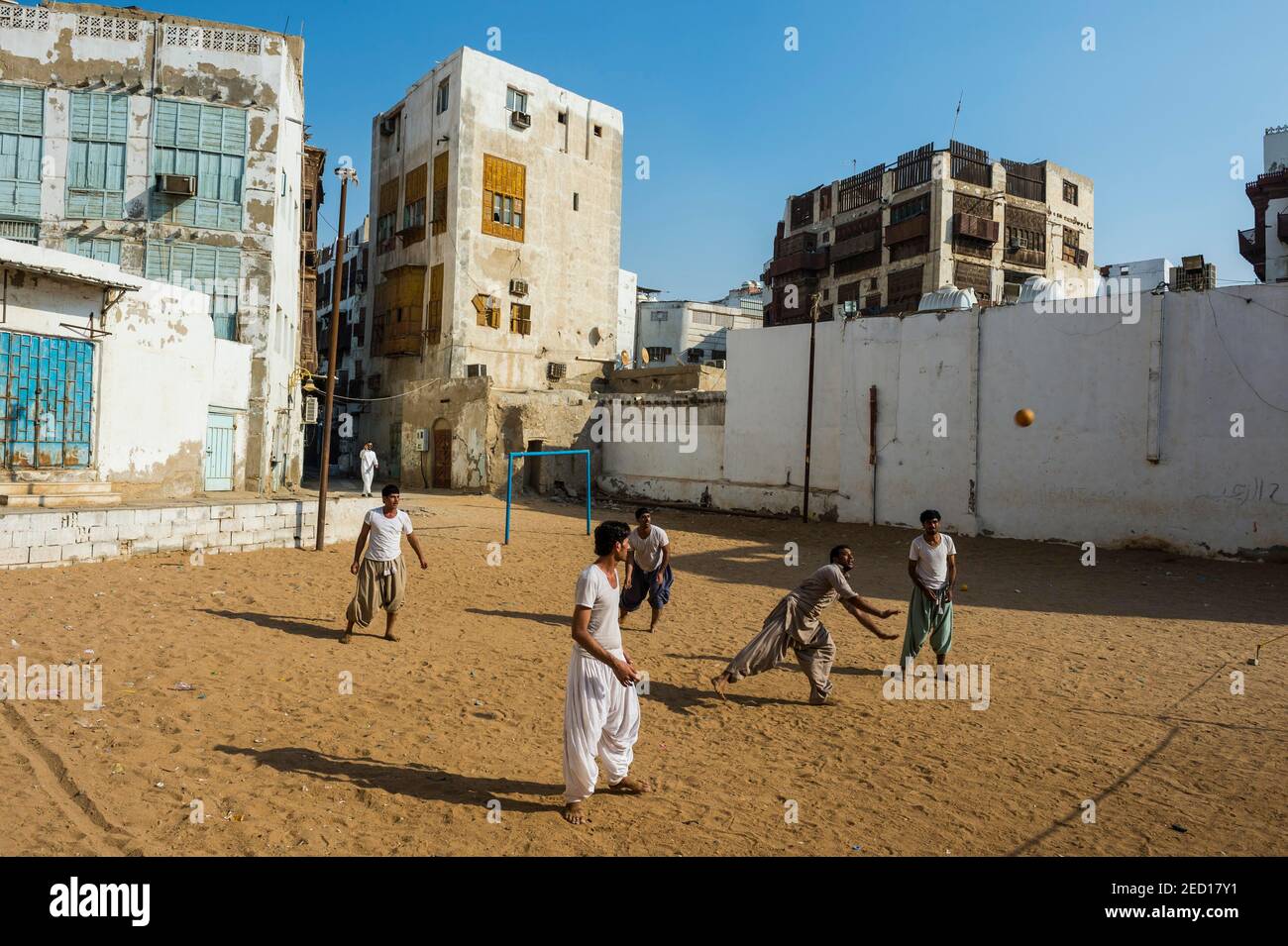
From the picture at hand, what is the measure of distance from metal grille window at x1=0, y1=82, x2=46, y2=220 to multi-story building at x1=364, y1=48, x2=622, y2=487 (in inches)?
519

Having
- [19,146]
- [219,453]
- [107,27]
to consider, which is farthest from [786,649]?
[107,27]

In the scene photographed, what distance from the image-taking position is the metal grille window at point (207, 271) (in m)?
23.2

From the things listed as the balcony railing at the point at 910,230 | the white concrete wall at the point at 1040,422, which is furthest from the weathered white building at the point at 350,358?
the balcony railing at the point at 910,230

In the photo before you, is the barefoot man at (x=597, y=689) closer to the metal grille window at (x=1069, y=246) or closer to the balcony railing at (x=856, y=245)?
the balcony railing at (x=856, y=245)

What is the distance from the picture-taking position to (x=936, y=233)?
42625 millimetres

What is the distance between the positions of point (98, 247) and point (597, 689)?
81.4 ft

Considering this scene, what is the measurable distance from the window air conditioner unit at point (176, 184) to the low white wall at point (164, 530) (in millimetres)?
12550

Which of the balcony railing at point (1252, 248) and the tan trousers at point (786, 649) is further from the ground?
the balcony railing at point (1252, 248)

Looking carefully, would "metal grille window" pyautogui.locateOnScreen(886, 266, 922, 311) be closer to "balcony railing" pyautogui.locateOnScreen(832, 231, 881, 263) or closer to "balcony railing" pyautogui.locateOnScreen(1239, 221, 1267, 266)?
"balcony railing" pyautogui.locateOnScreen(832, 231, 881, 263)

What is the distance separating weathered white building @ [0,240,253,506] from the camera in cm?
1402

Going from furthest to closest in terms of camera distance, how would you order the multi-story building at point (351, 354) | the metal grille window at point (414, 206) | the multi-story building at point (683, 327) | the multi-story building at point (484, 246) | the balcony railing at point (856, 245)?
the multi-story building at point (683, 327), the balcony railing at point (856, 245), the multi-story building at point (351, 354), the metal grille window at point (414, 206), the multi-story building at point (484, 246)

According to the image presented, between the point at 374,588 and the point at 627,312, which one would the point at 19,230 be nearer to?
the point at 374,588
